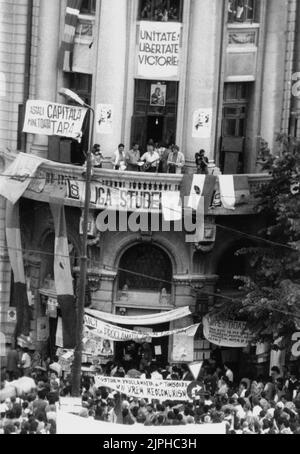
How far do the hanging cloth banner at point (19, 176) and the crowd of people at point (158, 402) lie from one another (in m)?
5.41

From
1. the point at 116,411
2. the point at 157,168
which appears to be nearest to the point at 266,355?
the point at 157,168

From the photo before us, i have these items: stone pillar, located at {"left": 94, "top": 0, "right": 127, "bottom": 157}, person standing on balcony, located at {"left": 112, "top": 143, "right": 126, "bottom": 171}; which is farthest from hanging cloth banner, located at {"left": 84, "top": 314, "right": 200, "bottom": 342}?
stone pillar, located at {"left": 94, "top": 0, "right": 127, "bottom": 157}

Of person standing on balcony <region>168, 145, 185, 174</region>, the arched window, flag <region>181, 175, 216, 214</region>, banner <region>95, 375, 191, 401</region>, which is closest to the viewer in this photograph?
banner <region>95, 375, 191, 401</region>

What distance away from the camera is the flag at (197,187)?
198 ft

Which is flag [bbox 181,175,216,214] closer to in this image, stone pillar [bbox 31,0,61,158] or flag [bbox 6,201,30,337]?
stone pillar [bbox 31,0,61,158]

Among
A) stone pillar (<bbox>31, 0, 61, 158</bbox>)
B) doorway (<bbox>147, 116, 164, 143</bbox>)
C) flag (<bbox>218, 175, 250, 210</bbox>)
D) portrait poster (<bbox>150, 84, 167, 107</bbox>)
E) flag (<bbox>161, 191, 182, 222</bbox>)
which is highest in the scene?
stone pillar (<bbox>31, 0, 61, 158</bbox>)

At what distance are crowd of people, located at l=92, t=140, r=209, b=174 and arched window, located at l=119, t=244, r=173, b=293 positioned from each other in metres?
2.56

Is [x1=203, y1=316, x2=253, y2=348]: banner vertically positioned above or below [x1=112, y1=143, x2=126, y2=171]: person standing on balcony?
below

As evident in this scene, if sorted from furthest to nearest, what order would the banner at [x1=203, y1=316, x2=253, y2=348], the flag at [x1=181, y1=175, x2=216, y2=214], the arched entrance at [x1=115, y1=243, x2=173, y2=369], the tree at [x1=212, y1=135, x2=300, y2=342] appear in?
the arched entrance at [x1=115, y1=243, x2=173, y2=369], the banner at [x1=203, y1=316, x2=253, y2=348], the flag at [x1=181, y1=175, x2=216, y2=214], the tree at [x1=212, y1=135, x2=300, y2=342]

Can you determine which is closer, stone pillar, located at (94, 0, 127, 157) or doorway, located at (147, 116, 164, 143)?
stone pillar, located at (94, 0, 127, 157)

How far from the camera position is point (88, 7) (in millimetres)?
62844

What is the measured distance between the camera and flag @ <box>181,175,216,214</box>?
60.4m

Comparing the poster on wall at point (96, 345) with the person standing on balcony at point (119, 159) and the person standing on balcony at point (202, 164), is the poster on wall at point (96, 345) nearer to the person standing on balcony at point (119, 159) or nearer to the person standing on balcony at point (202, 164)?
the person standing on balcony at point (119, 159)
